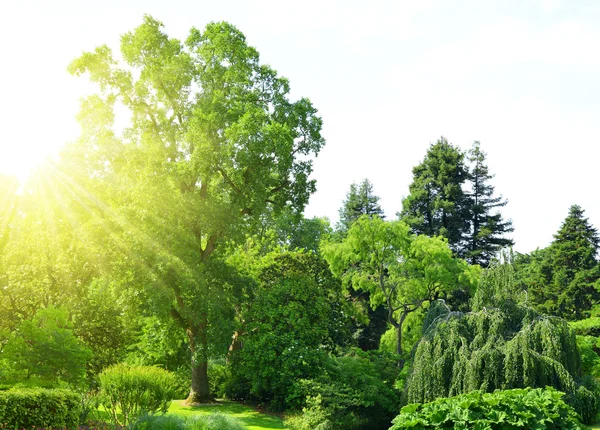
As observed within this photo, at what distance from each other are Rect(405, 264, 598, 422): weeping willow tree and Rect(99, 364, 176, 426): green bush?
754 centimetres

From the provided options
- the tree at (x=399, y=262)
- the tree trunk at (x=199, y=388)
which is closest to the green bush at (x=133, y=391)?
the tree trunk at (x=199, y=388)

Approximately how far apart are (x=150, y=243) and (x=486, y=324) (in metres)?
11.3

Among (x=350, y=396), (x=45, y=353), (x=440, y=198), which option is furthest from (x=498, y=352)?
(x=440, y=198)

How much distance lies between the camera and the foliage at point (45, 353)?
1519 centimetres

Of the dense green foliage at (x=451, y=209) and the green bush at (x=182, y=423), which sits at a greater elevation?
the dense green foliage at (x=451, y=209)

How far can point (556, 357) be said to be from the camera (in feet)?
54.6

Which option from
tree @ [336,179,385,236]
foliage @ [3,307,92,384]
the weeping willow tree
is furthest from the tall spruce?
foliage @ [3,307,92,384]

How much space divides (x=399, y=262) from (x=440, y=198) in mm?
17918

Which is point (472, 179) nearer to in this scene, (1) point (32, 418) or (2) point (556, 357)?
(2) point (556, 357)

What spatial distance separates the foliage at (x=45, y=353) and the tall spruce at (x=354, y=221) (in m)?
19.7

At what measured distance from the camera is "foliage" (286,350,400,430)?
1781 cm

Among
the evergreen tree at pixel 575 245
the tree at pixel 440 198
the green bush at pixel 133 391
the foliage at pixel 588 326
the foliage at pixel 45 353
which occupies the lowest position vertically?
the green bush at pixel 133 391

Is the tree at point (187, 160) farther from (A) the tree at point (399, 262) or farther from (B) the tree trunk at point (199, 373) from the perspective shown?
(A) the tree at point (399, 262)

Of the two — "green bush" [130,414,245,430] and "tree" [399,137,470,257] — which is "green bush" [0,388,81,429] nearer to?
"green bush" [130,414,245,430]
